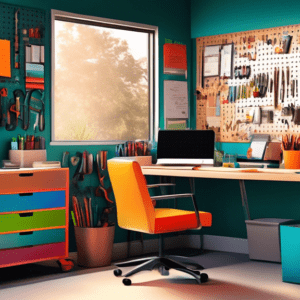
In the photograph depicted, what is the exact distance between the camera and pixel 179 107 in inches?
232

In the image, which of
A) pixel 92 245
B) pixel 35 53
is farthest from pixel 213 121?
pixel 35 53

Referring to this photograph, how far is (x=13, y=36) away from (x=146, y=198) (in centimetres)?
180

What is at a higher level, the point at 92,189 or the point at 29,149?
the point at 29,149

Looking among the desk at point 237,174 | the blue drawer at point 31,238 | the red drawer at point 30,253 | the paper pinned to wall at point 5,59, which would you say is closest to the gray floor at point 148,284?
the red drawer at point 30,253

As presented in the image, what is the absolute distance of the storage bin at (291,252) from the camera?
4.22 meters

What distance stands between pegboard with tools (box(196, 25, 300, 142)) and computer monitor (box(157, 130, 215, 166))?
48 centimetres

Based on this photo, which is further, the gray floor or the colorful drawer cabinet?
the colorful drawer cabinet

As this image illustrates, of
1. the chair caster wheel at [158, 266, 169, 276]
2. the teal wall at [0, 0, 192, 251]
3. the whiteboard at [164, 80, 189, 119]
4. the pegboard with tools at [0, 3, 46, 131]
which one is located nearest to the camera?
the chair caster wheel at [158, 266, 169, 276]

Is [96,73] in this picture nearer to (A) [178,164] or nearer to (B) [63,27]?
(B) [63,27]

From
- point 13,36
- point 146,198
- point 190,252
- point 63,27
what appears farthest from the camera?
point 190,252

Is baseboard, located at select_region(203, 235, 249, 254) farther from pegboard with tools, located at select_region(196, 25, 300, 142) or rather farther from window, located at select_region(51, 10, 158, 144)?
window, located at select_region(51, 10, 158, 144)

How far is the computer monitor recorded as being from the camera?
528 cm

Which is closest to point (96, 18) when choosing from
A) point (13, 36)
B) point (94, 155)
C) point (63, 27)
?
point (63, 27)

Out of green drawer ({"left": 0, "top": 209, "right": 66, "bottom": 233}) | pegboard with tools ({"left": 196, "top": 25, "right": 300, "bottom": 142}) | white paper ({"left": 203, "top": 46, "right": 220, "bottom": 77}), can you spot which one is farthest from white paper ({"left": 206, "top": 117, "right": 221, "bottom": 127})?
green drawer ({"left": 0, "top": 209, "right": 66, "bottom": 233})
